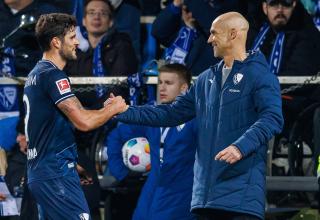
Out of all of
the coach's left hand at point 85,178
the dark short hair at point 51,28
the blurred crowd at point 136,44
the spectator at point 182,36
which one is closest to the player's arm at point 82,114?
the dark short hair at point 51,28

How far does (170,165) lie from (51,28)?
1849 millimetres

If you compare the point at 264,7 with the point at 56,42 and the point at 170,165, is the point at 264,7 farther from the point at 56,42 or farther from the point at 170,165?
the point at 56,42

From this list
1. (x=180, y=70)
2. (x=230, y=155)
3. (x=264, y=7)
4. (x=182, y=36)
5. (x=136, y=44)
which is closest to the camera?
(x=230, y=155)

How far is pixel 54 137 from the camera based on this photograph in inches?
287

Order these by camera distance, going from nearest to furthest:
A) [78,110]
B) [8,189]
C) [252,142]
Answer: [252,142], [78,110], [8,189]

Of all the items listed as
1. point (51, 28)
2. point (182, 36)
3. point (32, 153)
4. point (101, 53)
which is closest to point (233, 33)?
point (51, 28)

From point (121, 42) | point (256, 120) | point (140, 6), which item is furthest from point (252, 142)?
point (140, 6)

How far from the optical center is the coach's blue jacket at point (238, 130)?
6.90m

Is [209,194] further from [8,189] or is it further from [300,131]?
[8,189]

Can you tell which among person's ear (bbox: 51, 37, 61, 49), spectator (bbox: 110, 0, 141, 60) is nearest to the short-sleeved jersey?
person's ear (bbox: 51, 37, 61, 49)

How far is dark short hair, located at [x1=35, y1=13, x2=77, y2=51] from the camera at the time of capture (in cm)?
741

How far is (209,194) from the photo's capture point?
7016 millimetres

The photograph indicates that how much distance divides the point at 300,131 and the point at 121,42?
1.94 metres

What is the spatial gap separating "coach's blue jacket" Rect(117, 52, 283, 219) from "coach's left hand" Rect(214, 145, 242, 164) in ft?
0.38
